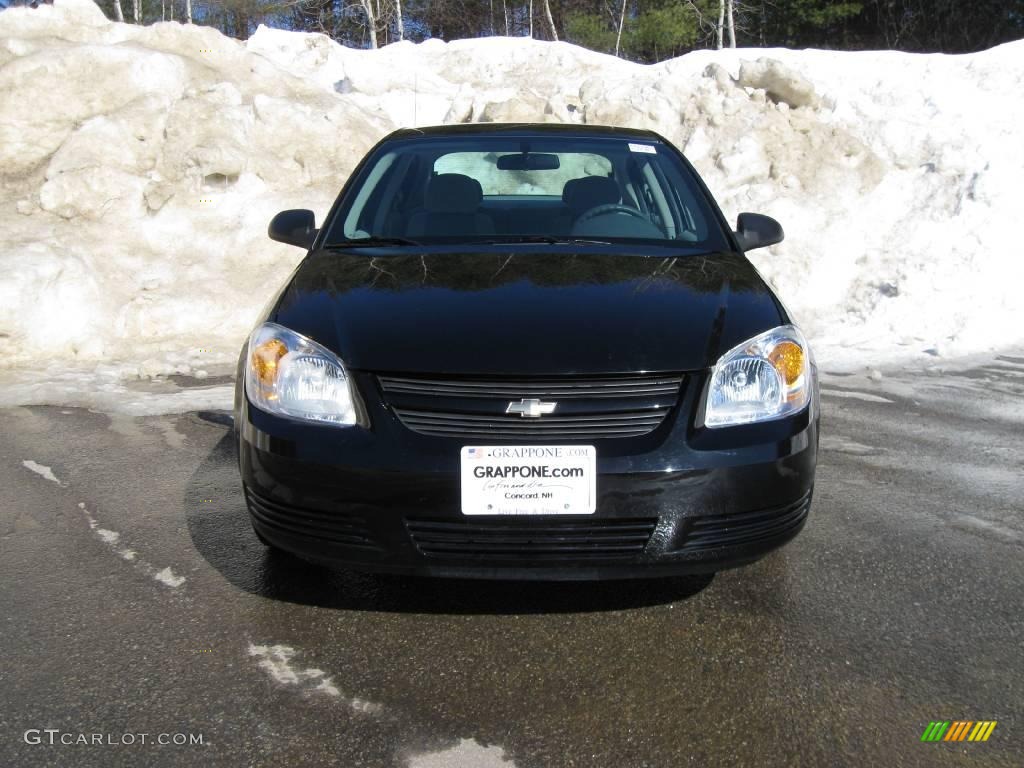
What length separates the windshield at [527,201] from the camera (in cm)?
374

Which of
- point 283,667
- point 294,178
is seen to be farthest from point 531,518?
point 294,178

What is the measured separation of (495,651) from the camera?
2717 mm

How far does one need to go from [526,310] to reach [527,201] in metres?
1.58

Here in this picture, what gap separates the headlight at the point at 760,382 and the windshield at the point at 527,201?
0.91 meters

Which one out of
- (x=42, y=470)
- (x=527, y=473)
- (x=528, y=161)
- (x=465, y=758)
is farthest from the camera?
(x=42, y=470)

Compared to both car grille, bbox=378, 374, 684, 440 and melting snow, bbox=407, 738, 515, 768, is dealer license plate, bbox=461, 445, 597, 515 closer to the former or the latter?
car grille, bbox=378, 374, 684, 440

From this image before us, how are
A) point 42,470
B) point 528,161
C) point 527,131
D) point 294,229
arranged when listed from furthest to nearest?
point 42,470
point 527,131
point 528,161
point 294,229

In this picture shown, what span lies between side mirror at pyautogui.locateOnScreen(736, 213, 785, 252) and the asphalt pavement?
1.11 metres

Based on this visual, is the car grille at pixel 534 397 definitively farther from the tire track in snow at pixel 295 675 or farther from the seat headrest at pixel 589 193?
the seat headrest at pixel 589 193

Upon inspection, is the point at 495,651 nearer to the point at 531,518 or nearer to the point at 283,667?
the point at 531,518

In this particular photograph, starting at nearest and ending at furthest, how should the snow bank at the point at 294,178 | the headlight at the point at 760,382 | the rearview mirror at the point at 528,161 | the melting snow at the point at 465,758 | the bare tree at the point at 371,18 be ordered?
the melting snow at the point at 465,758 < the headlight at the point at 760,382 < the rearview mirror at the point at 528,161 < the snow bank at the point at 294,178 < the bare tree at the point at 371,18

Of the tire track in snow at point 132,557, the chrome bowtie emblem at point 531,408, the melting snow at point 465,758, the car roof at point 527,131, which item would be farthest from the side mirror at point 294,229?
the melting snow at point 465,758

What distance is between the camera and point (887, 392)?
6.20 m

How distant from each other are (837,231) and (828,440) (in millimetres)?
5435
